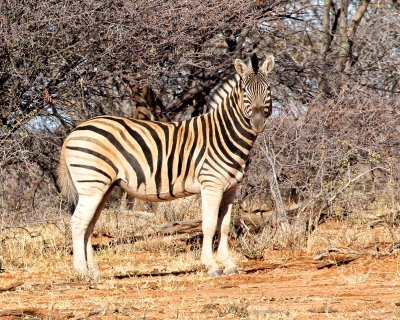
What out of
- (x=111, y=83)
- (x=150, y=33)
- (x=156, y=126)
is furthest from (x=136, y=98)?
(x=156, y=126)

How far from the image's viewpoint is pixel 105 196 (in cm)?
1037

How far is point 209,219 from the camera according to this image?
10.3 metres

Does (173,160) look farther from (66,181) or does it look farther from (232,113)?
(66,181)

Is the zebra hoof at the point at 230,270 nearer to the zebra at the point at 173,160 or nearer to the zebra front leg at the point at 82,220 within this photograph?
the zebra at the point at 173,160

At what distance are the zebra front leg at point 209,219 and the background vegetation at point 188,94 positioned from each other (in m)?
1.44

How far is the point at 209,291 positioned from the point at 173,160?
6.95 feet

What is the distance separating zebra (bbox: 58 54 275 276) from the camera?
10164mm

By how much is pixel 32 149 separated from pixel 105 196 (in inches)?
104

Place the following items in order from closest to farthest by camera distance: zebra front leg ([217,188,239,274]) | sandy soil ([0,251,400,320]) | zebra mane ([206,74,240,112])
Answer: sandy soil ([0,251,400,320]), zebra front leg ([217,188,239,274]), zebra mane ([206,74,240,112])

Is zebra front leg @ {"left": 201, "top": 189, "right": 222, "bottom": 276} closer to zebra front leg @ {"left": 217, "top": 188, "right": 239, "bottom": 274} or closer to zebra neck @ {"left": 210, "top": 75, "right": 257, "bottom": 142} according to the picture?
zebra front leg @ {"left": 217, "top": 188, "right": 239, "bottom": 274}

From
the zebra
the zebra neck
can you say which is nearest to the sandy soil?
the zebra

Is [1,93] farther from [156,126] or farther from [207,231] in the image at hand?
[207,231]

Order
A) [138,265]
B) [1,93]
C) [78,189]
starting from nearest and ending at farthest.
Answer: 1. [78,189]
2. [138,265]
3. [1,93]

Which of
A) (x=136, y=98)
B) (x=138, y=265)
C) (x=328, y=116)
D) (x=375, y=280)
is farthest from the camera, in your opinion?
(x=136, y=98)
